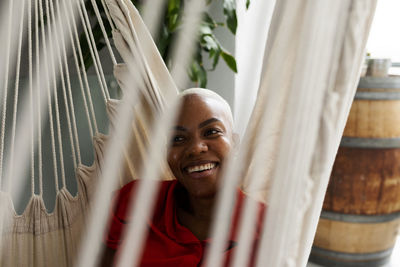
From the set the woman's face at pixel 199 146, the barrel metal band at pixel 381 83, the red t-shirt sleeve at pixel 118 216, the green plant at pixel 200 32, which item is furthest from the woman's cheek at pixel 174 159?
the barrel metal band at pixel 381 83

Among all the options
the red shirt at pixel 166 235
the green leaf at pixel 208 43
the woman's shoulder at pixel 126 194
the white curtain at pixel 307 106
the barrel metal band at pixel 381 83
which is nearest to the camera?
the white curtain at pixel 307 106

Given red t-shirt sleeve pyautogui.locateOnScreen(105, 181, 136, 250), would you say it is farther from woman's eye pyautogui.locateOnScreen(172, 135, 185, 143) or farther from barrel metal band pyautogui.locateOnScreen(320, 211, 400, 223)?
barrel metal band pyautogui.locateOnScreen(320, 211, 400, 223)

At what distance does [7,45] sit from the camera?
833mm

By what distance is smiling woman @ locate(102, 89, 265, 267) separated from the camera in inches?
29.8

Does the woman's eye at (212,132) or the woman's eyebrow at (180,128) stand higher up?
the woman's eyebrow at (180,128)

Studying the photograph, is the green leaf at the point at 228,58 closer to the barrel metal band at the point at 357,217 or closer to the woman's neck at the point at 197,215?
the barrel metal band at the point at 357,217

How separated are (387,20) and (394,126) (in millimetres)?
924

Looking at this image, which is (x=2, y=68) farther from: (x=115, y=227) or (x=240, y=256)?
(x=240, y=256)

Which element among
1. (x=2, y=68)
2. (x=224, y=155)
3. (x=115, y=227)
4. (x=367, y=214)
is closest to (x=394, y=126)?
(x=367, y=214)

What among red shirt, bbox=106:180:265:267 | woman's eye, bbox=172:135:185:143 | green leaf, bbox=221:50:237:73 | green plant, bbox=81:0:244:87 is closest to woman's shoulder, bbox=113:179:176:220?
red shirt, bbox=106:180:265:267

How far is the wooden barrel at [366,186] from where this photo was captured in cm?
143

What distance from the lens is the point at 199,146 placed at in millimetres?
758

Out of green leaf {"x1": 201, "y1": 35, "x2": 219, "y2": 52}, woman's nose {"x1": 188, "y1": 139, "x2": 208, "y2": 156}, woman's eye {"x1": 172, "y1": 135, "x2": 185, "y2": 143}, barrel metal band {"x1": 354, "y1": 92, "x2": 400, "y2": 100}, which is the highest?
green leaf {"x1": 201, "y1": 35, "x2": 219, "y2": 52}

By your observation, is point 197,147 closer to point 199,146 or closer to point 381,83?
point 199,146
